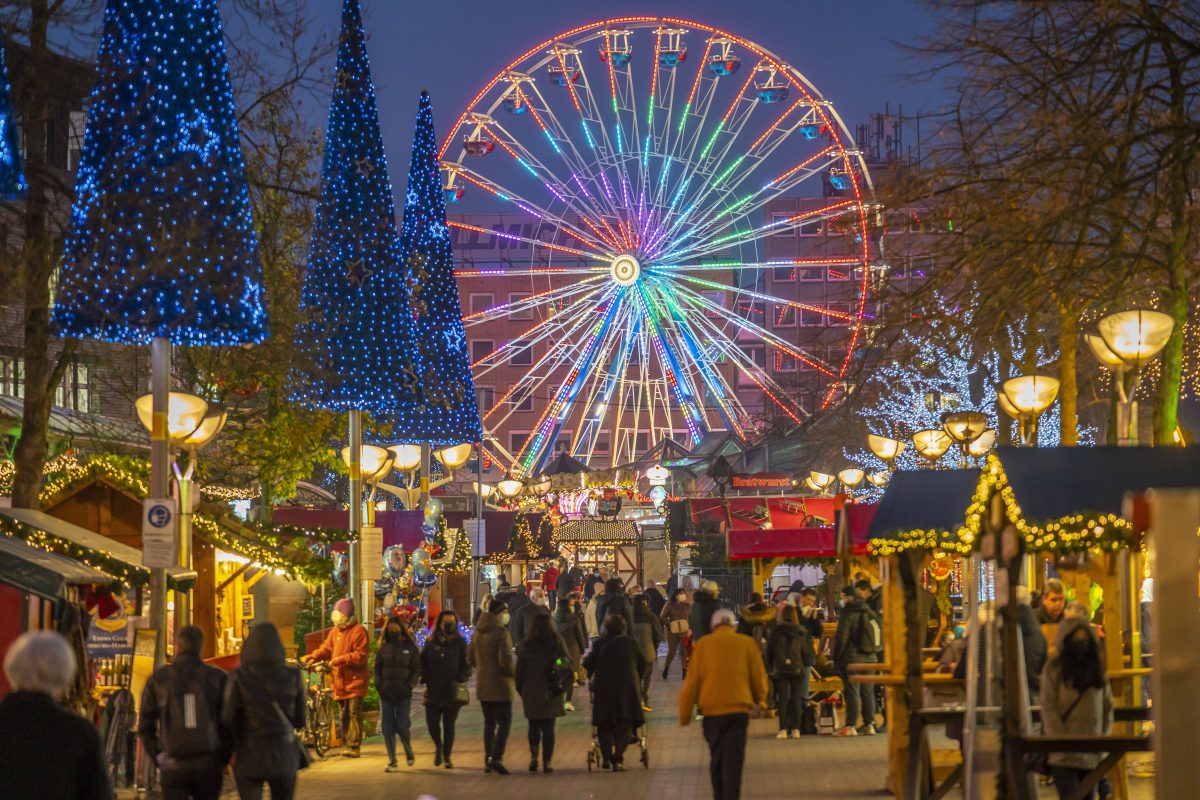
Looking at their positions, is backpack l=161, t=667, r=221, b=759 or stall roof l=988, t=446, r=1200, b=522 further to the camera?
stall roof l=988, t=446, r=1200, b=522

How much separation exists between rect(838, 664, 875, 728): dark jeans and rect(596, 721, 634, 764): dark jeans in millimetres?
4675

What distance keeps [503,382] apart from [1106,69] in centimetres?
8986

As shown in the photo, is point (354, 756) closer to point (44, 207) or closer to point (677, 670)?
point (44, 207)

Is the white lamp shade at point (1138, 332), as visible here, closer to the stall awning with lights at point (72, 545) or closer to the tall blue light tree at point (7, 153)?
the stall awning with lights at point (72, 545)

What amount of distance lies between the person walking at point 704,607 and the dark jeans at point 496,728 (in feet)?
21.4

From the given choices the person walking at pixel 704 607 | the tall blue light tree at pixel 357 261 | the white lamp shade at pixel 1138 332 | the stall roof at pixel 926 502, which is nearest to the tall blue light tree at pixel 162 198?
the stall roof at pixel 926 502

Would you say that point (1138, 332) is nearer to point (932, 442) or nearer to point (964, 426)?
point (964, 426)

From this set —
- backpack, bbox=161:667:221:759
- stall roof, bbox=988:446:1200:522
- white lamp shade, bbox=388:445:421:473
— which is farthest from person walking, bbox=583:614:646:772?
white lamp shade, bbox=388:445:421:473

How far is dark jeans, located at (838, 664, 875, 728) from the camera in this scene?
22.1 meters

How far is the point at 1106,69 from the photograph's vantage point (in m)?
15.7

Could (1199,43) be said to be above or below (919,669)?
above

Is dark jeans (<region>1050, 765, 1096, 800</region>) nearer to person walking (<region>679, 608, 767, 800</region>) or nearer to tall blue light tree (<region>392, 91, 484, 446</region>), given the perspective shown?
person walking (<region>679, 608, 767, 800</region>)

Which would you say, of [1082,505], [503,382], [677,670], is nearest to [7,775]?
[1082,505]

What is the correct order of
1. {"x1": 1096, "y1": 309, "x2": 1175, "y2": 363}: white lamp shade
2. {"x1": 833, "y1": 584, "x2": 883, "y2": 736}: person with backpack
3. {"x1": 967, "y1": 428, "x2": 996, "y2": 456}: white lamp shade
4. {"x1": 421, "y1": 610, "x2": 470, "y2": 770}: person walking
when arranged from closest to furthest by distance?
{"x1": 1096, "y1": 309, "x2": 1175, "y2": 363}: white lamp shade → {"x1": 421, "y1": 610, "x2": 470, "y2": 770}: person walking → {"x1": 833, "y1": 584, "x2": 883, "y2": 736}: person with backpack → {"x1": 967, "y1": 428, "x2": 996, "y2": 456}: white lamp shade
